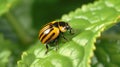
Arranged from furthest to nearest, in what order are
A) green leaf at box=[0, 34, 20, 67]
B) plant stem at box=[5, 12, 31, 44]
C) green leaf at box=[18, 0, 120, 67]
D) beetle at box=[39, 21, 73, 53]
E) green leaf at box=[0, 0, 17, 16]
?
plant stem at box=[5, 12, 31, 44] < green leaf at box=[0, 0, 17, 16] < green leaf at box=[0, 34, 20, 67] < beetle at box=[39, 21, 73, 53] < green leaf at box=[18, 0, 120, 67]

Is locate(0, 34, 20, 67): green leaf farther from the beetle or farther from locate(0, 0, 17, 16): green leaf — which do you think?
the beetle

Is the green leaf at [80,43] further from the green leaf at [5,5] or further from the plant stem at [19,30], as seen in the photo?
the plant stem at [19,30]

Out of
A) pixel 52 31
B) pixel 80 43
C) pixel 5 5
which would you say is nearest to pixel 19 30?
pixel 5 5

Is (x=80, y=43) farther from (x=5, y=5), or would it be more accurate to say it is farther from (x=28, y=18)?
(x=28, y=18)

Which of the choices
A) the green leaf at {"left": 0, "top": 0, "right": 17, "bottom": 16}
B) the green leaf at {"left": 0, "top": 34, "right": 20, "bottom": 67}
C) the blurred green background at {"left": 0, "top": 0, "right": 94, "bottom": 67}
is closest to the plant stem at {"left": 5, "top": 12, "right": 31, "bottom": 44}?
the blurred green background at {"left": 0, "top": 0, "right": 94, "bottom": 67}

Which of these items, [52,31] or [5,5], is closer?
[52,31]
